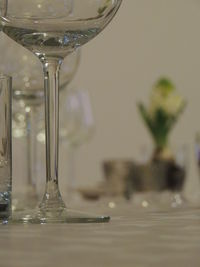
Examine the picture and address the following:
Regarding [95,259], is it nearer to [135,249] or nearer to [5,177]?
[135,249]

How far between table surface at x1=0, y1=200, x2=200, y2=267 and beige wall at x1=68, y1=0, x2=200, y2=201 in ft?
10.2

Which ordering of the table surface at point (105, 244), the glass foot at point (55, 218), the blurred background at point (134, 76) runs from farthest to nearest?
the blurred background at point (134, 76) < the glass foot at point (55, 218) < the table surface at point (105, 244)

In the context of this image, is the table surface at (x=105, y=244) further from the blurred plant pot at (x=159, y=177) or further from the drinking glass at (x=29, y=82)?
the blurred plant pot at (x=159, y=177)

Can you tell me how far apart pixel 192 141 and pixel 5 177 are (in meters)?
3.28

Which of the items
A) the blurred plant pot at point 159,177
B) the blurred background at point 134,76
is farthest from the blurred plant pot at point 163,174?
the blurred background at point 134,76

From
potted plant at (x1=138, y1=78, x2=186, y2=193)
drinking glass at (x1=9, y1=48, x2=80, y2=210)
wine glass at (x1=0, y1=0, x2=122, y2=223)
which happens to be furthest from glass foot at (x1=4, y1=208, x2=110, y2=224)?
potted plant at (x1=138, y1=78, x2=186, y2=193)

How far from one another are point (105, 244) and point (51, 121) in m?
0.21

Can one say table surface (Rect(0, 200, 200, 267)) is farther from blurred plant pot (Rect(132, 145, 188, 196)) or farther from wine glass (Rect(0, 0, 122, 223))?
blurred plant pot (Rect(132, 145, 188, 196))

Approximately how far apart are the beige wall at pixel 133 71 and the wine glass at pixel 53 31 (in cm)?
301

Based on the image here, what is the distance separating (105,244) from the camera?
443mm

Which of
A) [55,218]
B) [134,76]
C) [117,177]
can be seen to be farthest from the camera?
[134,76]

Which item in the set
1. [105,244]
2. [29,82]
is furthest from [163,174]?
[105,244]

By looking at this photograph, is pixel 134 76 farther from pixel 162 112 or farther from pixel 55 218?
pixel 55 218

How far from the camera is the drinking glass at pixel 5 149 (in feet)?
1.99
